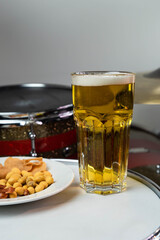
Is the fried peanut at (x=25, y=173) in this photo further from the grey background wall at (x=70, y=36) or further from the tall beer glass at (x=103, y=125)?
the grey background wall at (x=70, y=36)

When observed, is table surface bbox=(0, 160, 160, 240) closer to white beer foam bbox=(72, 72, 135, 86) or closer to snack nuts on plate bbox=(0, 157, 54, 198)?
snack nuts on plate bbox=(0, 157, 54, 198)

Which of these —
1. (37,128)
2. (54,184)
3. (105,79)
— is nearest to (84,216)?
(54,184)

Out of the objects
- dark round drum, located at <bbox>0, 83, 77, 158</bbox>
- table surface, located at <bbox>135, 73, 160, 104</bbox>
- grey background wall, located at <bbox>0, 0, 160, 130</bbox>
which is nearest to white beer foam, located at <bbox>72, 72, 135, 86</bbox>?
dark round drum, located at <bbox>0, 83, 77, 158</bbox>

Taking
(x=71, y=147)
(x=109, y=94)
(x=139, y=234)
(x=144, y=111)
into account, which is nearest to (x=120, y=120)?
(x=109, y=94)

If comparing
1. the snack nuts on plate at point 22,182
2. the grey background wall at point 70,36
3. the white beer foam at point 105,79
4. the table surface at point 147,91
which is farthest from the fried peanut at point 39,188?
the grey background wall at point 70,36

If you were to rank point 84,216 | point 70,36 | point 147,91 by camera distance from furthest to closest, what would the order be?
point 70,36 < point 147,91 < point 84,216

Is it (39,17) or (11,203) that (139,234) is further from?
(39,17)

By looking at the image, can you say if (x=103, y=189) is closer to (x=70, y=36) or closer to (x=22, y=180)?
(x=22, y=180)
